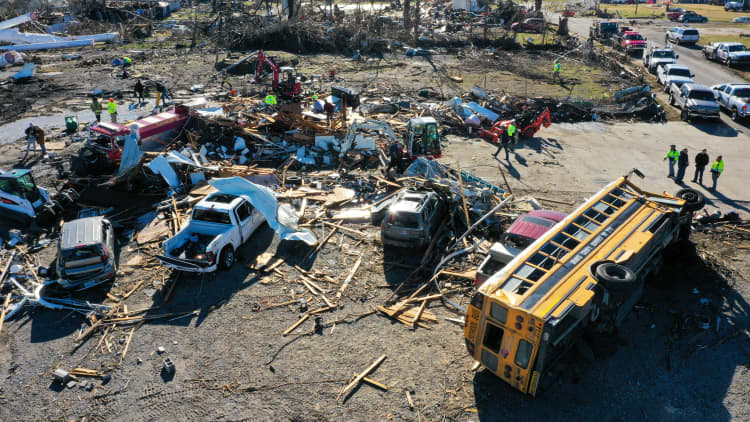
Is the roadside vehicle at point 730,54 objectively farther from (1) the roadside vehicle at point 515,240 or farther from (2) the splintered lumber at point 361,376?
(2) the splintered lumber at point 361,376

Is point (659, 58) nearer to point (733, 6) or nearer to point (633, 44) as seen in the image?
point (633, 44)

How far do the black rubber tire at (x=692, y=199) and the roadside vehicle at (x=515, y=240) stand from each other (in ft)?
11.8

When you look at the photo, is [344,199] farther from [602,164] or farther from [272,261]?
[602,164]

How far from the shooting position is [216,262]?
11.7m

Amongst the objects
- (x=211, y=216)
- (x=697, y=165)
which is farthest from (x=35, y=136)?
(x=697, y=165)

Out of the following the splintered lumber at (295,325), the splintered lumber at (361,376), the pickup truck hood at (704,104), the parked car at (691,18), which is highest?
the parked car at (691,18)

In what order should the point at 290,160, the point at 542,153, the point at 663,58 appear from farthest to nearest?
the point at 663,58 → the point at 542,153 → the point at 290,160

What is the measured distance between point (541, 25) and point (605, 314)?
48.9 metres

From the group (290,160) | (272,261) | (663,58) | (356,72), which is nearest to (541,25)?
(663,58)

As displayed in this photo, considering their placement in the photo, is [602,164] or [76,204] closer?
[76,204]

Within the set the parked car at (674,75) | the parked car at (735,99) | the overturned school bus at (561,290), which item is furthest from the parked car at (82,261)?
the parked car at (674,75)

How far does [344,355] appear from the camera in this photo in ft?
31.2

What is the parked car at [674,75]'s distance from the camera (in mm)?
27839

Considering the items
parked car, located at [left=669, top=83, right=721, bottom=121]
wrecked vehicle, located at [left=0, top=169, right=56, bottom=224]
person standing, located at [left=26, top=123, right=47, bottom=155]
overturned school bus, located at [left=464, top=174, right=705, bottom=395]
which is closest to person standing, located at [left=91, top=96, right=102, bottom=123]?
person standing, located at [left=26, top=123, right=47, bottom=155]
